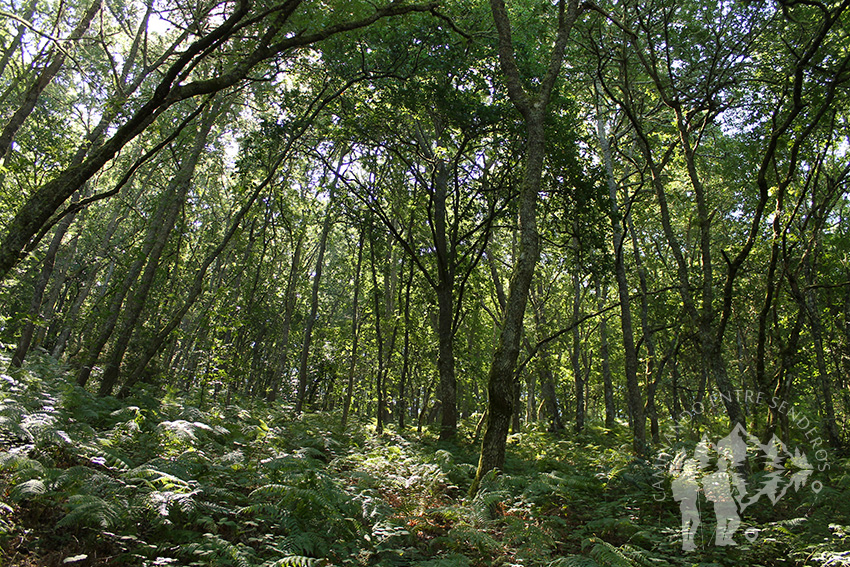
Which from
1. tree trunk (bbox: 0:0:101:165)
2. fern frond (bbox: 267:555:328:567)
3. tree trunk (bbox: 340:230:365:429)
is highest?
tree trunk (bbox: 0:0:101:165)

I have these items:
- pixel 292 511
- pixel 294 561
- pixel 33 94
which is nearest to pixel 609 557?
pixel 294 561

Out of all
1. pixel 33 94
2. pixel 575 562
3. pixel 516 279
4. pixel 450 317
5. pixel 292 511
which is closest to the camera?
pixel 575 562

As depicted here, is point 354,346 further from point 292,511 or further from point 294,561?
point 294,561

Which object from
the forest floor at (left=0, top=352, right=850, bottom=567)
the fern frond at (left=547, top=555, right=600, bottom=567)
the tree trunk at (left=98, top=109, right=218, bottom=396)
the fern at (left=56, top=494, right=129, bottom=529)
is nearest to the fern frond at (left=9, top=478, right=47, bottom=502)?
the forest floor at (left=0, top=352, right=850, bottom=567)

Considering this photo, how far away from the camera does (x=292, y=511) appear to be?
4742 mm

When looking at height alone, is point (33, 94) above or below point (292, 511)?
above

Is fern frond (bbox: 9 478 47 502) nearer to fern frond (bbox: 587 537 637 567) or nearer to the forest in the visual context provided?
the forest

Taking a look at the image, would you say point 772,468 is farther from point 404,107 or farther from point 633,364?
point 404,107

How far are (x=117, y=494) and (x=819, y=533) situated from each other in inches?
296

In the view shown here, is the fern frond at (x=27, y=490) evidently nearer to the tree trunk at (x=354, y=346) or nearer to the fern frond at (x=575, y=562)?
the fern frond at (x=575, y=562)

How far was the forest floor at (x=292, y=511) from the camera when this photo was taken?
3793mm

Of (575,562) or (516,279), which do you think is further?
(516,279)

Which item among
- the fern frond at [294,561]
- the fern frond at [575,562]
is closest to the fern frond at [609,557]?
the fern frond at [575,562]

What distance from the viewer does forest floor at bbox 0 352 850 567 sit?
3793 millimetres
